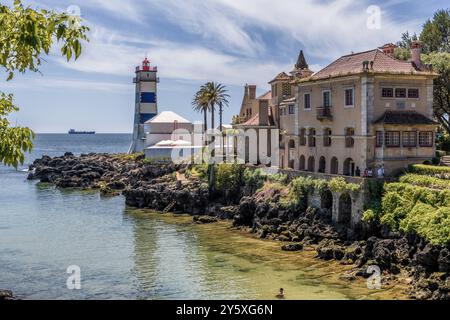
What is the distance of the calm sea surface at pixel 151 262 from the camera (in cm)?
2969

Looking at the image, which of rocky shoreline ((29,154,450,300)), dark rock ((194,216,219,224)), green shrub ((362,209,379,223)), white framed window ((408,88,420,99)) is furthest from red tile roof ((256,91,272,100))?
green shrub ((362,209,379,223))

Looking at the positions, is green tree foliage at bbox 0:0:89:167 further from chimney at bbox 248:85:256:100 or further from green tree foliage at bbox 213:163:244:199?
chimney at bbox 248:85:256:100

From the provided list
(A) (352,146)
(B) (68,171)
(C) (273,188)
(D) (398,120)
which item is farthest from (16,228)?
(B) (68,171)

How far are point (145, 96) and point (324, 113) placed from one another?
6360cm

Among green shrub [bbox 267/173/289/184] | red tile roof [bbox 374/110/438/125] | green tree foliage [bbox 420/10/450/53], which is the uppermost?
green tree foliage [bbox 420/10/450/53]

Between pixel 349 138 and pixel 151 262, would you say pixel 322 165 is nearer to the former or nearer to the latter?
pixel 349 138

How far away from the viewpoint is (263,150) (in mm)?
60781

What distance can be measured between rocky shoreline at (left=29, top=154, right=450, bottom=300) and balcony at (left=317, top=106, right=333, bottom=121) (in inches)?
300

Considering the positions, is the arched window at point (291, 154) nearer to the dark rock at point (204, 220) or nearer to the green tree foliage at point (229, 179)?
the green tree foliage at point (229, 179)

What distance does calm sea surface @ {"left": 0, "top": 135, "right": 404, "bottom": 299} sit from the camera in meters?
29.7

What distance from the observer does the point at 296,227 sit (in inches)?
1689

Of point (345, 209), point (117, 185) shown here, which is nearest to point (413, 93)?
point (345, 209)

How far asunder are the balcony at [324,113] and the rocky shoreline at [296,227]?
763cm

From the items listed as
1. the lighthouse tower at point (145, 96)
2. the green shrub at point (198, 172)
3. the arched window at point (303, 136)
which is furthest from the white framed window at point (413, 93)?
the lighthouse tower at point (145, 96)
